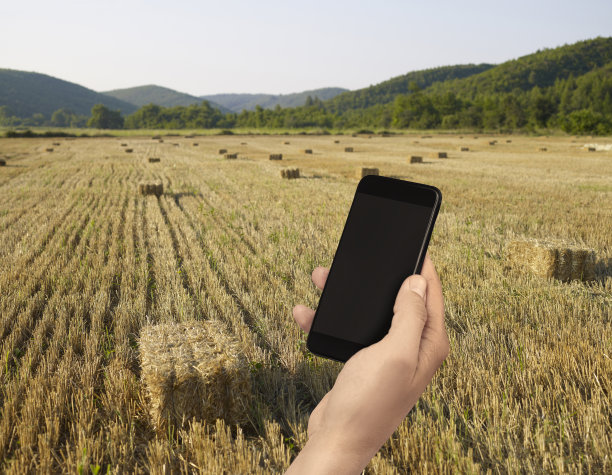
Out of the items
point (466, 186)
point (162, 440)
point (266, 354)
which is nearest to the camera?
point (162, 440)

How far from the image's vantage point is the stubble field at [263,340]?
288 centimetres

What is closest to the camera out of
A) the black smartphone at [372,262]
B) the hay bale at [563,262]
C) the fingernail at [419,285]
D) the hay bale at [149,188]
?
the fingernail at [419,285]

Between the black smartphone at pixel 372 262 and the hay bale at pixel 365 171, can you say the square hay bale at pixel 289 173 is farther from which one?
the black smartphone at pixel 372 262

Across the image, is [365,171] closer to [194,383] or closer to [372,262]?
[194,383]

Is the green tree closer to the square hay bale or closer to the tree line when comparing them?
the tree line

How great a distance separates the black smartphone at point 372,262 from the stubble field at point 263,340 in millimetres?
1010

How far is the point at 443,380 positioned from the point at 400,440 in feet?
2.82

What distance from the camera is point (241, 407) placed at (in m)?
3.34

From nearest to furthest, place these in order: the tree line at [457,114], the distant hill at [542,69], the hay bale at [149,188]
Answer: the hay bale at [149,188] → the tree line at [457,114] → the distant hill at [542,69]

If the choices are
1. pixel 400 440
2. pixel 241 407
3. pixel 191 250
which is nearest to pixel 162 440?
pixel 241 407

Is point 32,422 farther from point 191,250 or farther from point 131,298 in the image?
point 191,250

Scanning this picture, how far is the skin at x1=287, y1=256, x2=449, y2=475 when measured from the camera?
162cm

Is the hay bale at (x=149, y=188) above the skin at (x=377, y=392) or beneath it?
beneath

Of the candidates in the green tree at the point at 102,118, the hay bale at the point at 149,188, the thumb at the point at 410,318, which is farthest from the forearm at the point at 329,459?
the green tree at the point at 102,118
